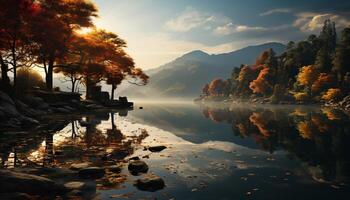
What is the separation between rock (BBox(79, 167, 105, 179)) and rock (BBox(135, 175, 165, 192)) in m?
1.68

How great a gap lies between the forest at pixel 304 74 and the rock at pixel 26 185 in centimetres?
8947

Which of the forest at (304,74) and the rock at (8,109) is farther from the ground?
the forest at (304,74)

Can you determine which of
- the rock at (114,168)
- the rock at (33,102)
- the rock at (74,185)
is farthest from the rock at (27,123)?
the rock at (74,185)

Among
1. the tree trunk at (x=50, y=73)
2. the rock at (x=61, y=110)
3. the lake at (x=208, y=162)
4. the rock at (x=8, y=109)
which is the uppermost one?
the tree trunk at (x=50, y=73)

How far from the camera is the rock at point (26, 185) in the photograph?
9.20m

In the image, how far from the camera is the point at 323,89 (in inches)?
3853

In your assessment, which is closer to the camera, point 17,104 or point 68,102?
point 17,104

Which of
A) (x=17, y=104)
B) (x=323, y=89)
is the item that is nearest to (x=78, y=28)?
(x=17, y=104)

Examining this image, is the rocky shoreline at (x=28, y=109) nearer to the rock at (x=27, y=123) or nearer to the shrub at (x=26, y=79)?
the rock at (x=27, y=123)

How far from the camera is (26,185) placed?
944cm

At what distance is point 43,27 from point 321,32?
391 feet

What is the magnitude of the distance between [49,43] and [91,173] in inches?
1392

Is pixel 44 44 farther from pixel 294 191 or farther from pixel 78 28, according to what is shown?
pixel 294 191

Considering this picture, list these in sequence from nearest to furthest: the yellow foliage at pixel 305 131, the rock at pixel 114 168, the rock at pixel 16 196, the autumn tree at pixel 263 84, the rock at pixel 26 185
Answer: the rock at pixel 16 196 → the rock at pixel 26 185 → the rock at pixel 114 168 → the yellow foliage at pixel 305 131 → the autumn tree at pixel 263 84
